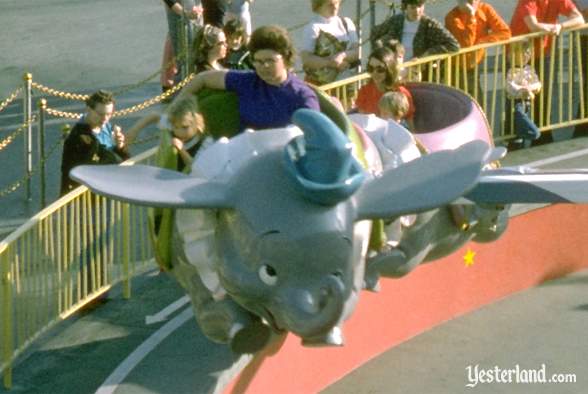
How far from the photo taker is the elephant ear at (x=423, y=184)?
1034 centimetres

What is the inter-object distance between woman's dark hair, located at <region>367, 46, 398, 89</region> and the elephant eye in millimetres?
3568

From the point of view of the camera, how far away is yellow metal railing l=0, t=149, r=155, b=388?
499 inches

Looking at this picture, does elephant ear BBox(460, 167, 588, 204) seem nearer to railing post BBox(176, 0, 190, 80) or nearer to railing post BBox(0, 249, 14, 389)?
railing post BBox(0, 249, 14, 389)

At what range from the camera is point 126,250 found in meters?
14.0

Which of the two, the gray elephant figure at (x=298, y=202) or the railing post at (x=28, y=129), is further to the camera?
the railing post at (x=28, y=129)

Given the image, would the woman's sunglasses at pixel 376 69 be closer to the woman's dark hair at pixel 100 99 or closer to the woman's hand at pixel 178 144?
the woman's dark hair at pixel 100 99

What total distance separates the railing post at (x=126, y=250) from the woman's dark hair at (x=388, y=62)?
6.25 ft

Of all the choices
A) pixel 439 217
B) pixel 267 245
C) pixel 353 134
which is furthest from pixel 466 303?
pixel 267 245

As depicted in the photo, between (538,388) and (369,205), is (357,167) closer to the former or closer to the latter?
(369,205)

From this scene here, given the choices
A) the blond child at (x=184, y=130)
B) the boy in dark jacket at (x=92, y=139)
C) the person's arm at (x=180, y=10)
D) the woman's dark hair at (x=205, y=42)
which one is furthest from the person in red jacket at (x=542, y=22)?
the blond child at (x=184, y=130)

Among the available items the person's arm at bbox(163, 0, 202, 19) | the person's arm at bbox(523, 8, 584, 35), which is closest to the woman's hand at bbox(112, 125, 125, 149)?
the person's arm at bbox(163, 0, 202, 19)

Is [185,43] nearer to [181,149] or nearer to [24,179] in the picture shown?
[24,179]

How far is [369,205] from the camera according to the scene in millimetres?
10391

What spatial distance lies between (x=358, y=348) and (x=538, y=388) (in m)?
1.22
